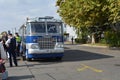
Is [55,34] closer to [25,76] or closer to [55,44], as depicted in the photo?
[55,44]

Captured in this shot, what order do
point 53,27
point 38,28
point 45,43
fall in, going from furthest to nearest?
point 53,27
point 38,28
point 45,43

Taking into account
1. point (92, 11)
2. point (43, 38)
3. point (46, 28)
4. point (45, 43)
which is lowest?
point (45, 43)

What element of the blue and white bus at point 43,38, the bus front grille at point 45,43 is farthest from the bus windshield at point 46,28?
the bus front grille at point 45,43

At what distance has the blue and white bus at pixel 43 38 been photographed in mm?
22750

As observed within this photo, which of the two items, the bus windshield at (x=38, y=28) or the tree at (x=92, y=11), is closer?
the bus windshield at (x=38, y=28)

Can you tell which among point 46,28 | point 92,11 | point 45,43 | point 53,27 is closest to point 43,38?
point 45,43

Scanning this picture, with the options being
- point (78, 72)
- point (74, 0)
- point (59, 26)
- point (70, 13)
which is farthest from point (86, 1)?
point (78, 72)

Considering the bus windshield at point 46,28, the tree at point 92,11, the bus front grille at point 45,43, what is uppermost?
the tree at point 92,11

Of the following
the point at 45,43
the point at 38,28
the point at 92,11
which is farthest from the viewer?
the point at 92,11

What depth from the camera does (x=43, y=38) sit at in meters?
22.9

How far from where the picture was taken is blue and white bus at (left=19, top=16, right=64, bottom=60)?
2275 centimetres

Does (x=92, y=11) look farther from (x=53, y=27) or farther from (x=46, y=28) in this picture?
(x=46, y=28)

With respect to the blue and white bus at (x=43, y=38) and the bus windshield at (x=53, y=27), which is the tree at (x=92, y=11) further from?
the blue and white bus at (x=43, y=38)

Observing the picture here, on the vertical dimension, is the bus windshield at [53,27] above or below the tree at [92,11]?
below
